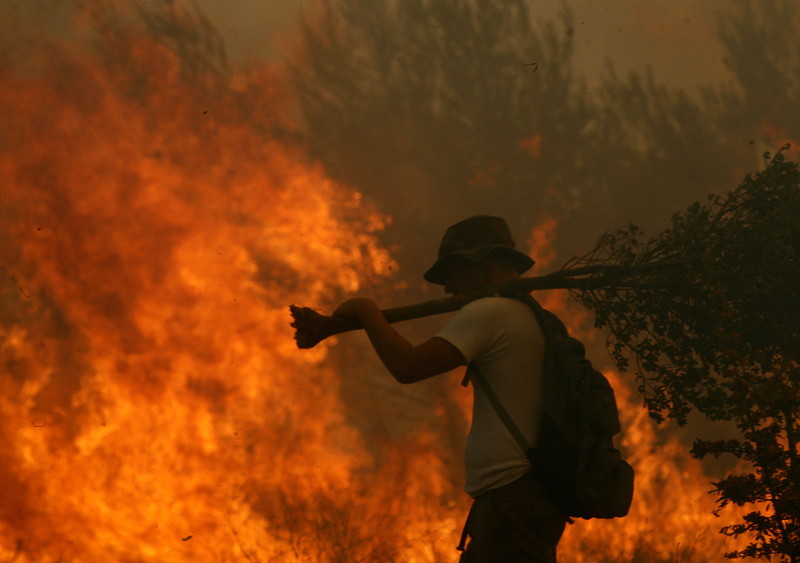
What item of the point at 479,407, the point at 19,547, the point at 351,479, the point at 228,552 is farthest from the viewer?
the point at 351,479

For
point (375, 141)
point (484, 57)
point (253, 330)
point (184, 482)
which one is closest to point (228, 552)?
point (184, 482)

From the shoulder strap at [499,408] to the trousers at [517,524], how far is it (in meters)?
0.14

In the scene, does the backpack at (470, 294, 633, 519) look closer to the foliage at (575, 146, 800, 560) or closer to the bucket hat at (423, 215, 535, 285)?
the bucket hat at (423, 215, 535, 285)

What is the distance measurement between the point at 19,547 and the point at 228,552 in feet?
10.7

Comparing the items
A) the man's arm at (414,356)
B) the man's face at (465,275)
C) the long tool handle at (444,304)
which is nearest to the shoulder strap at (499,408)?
the man's arm at (414,356)

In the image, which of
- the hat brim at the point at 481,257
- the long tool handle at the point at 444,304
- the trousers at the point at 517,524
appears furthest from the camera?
the long tool handle at the point at 444,304

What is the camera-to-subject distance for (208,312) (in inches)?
540

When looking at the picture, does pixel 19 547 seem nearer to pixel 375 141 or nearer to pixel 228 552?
pixel 228 552

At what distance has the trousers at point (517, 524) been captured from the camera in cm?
317

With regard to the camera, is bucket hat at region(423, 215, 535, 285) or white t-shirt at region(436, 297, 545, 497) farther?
bucket hat at region(423, 215, 535, 285)

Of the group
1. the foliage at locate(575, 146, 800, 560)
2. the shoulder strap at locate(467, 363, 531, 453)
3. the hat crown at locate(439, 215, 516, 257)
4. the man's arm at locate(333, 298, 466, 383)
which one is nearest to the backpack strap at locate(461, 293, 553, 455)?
the shoulder strap at locate(467, 363, 531, 453)

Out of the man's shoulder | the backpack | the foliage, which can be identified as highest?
the foliage

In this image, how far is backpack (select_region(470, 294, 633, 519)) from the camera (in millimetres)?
3205

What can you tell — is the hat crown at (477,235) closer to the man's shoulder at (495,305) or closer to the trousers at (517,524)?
the man's shoulder at (495,305)
